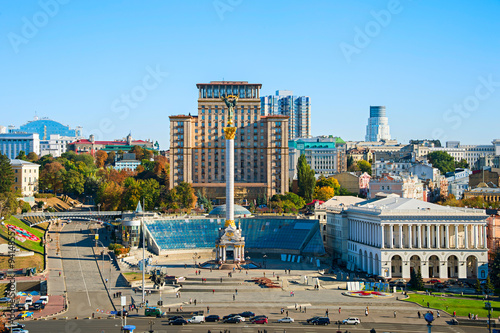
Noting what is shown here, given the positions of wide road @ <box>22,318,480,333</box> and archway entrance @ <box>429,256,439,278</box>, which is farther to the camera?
archway entrance @ <box>429,256,439,278</box>

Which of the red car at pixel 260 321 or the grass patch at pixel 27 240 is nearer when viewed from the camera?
the red car at pixel 260 321

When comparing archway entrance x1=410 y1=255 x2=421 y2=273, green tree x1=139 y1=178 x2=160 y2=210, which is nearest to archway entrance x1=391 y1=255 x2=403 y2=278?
archway entrance x1=410 y1=255 x2=421 y2=273

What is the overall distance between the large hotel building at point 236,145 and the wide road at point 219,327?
99.0 metres

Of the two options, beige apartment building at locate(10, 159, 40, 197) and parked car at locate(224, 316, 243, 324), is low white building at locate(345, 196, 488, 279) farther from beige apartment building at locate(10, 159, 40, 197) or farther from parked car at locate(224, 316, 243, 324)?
beige apartment building at locate(10, 159, 40, 197)

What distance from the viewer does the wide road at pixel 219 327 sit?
68.2m

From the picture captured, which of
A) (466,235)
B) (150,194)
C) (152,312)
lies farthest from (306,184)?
(152,312)

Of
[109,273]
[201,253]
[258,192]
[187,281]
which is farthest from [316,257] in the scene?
[258,192]

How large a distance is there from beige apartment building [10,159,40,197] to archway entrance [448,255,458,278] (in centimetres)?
10216

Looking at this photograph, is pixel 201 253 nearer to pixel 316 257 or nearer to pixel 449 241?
pixel 316 257

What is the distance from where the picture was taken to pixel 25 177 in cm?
16888

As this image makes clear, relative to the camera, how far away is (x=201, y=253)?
12675 cm

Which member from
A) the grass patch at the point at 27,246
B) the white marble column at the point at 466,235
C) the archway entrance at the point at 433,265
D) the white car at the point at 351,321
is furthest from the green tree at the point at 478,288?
the grass patch at the point at 27,246

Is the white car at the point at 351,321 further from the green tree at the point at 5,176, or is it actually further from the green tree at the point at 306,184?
the green tree at the point at 306,184

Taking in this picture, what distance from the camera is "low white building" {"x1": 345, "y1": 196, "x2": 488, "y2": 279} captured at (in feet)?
332
